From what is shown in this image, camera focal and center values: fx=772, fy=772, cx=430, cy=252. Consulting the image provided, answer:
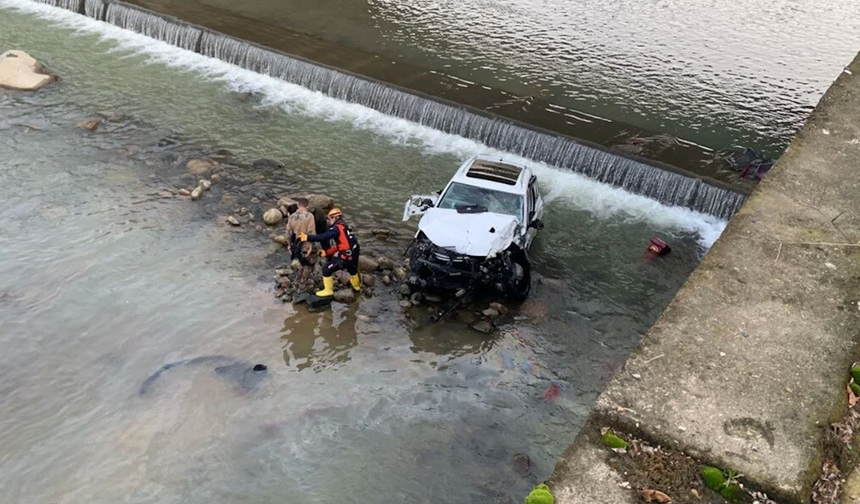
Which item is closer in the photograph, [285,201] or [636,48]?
[285,201]

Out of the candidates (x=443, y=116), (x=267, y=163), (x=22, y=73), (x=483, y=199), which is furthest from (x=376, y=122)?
(x=22, y=73)

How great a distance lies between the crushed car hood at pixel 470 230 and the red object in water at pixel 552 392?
2.17 meters

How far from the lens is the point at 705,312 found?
8133 millimetres

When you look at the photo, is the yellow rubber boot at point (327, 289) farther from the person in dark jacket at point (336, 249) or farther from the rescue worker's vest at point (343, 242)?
the rescue worker's vest at point (343, 242)

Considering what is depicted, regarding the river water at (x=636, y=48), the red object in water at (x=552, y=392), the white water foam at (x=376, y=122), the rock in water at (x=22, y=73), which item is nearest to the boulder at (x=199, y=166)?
the white water foam at (x=376, y=122)

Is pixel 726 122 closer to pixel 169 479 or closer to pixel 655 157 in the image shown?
pixel 655 157

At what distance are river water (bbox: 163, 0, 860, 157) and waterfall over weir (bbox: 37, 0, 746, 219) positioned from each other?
1718mm

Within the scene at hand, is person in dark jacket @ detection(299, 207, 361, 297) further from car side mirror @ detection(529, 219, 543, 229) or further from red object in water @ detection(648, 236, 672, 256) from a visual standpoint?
red object in water @ detection(648, 236, 672, 256)

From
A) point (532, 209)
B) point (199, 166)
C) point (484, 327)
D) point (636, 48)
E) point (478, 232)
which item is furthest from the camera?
point (636, 48)

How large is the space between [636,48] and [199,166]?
12.3 m

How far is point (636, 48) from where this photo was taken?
69.5ft

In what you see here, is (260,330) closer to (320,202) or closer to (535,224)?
(320,202)

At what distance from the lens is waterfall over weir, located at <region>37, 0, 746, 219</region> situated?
1504 cm

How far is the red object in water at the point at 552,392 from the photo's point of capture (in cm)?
1073
